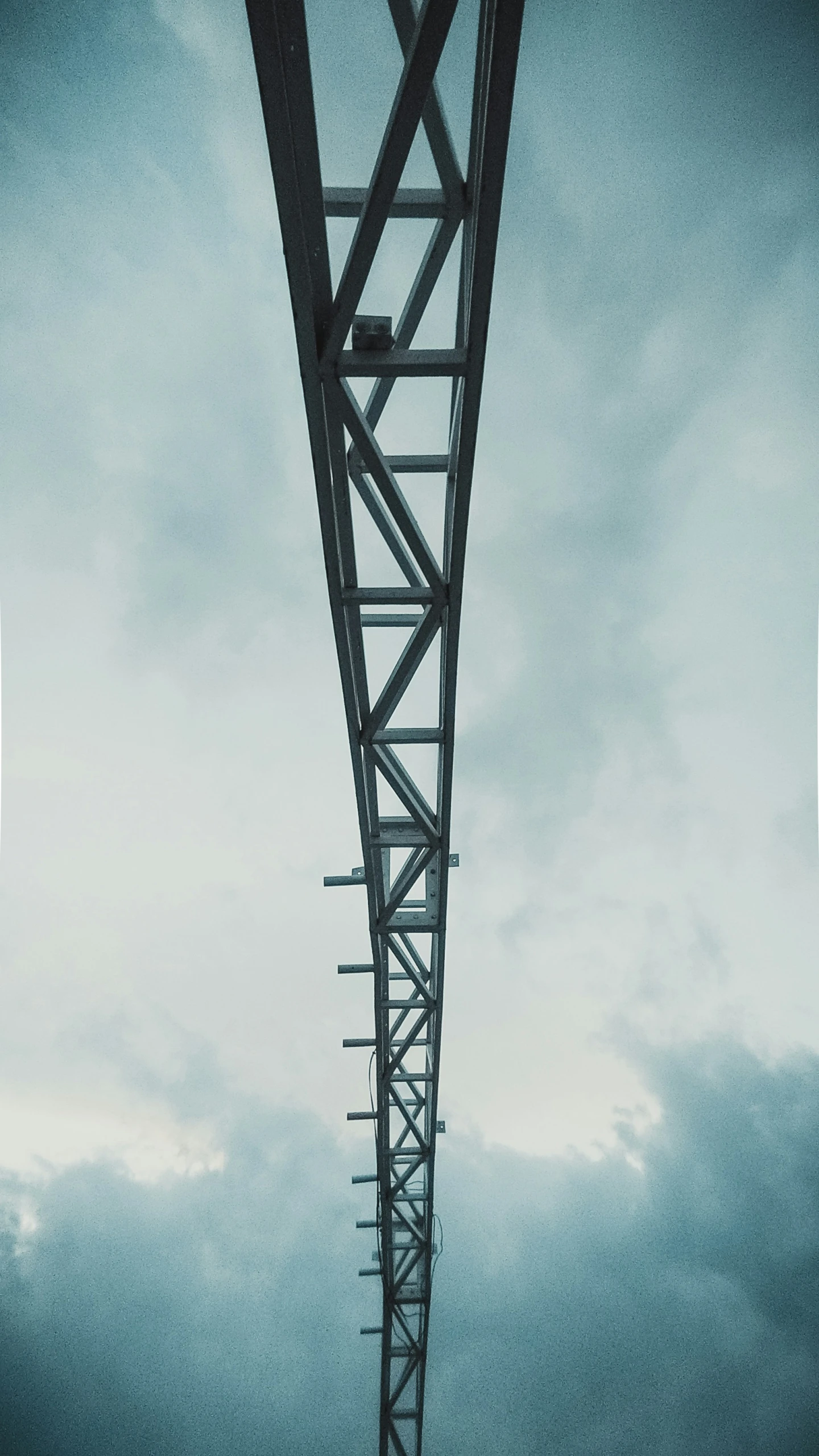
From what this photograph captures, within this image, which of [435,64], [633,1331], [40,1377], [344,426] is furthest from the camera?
[633,1331]

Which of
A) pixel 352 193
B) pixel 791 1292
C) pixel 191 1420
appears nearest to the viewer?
pixel 352 193

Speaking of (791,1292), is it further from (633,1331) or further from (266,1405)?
(266,1405)

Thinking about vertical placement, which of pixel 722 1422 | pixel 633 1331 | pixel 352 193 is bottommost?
pixel 722 1422

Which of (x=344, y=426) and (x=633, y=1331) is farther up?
(x=344, y=426)

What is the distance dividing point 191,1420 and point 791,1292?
50.7 metres

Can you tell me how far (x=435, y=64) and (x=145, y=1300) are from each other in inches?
2723

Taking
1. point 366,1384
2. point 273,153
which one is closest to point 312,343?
point 273,153

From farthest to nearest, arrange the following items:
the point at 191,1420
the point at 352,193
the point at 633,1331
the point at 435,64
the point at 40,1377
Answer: the point at 633,1331
the point at 40,1377
the point at 191,1420
the point at 352,193
the point at 435,64

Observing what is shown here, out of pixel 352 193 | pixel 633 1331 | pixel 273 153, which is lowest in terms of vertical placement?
pixel 633 1331

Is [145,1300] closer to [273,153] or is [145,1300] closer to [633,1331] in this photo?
[633,1331]

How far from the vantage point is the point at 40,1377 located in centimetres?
4491

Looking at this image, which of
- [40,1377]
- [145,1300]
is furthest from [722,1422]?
[40,1377]

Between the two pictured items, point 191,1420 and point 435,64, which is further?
point 191,1420

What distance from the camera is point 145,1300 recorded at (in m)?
51.1
